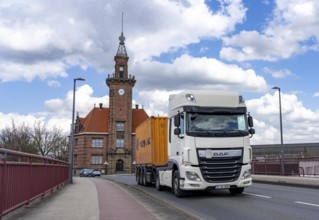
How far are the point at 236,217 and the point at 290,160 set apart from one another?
67.7ft

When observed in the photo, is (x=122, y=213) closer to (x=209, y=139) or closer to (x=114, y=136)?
(x=209, y=139)

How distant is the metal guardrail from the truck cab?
1330cm

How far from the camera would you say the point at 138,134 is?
1011 inches

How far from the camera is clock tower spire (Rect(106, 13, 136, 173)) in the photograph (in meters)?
87.9

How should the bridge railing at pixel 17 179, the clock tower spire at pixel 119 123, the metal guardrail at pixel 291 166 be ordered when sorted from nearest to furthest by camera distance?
the bridge railing at pixel 17 179, the metal guardrail at pixel 291 166, the clock tower spire at pixel 119 123

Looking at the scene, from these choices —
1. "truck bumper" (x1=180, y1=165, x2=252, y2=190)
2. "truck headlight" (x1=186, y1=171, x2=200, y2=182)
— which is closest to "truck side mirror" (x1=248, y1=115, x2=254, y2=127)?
"truck bumper" (x1=180, y1=165, x2=252, y2=190)

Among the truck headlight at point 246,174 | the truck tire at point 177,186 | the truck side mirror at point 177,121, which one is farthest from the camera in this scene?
the truck tire at point 177,186

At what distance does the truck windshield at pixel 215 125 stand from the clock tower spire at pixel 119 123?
7412 cm

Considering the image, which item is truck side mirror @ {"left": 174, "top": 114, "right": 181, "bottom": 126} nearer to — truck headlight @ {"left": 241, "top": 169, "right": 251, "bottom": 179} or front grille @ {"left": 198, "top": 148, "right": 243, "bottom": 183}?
front grille @ {"left": 198, "top": 148, "right": 243, "bottom": 183}

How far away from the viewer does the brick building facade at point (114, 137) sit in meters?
88.0

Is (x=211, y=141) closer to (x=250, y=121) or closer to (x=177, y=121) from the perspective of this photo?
(x=177, y=121)

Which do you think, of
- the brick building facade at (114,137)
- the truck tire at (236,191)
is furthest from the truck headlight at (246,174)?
the brick building facade at (114,137)

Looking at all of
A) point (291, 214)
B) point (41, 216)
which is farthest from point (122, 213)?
point (291, 214)

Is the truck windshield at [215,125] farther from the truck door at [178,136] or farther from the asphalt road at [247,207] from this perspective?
the asphalt road at [247,207]
